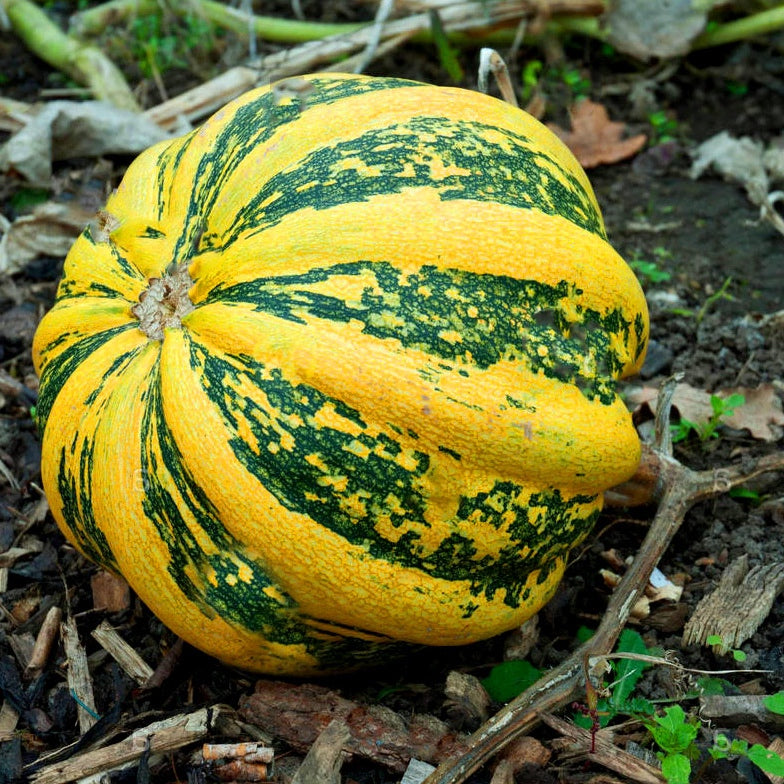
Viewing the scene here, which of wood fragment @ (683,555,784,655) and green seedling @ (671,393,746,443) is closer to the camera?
wood fragment @ (683,555,784,655)

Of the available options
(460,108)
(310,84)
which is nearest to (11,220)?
(310,84)

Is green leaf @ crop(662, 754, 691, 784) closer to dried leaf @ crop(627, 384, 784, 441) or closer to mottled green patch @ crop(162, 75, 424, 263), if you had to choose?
dried leaf @ crop(627, 384, 784, 441)

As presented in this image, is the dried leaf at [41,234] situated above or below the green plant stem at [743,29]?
above

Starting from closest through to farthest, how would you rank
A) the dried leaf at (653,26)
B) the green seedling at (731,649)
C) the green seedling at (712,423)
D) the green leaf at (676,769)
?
1. the green leaf at (676,769)
2. the green seedling at (731,649)
3. the green seedling at (712,423)
4. the dried leaf at (653,26)

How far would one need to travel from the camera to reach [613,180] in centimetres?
491

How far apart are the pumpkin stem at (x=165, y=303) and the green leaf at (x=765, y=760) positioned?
6.02 ft

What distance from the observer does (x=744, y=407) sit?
11.7 feet

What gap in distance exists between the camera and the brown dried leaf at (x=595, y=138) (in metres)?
4.96

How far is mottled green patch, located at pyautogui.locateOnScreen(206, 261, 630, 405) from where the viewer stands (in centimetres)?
235

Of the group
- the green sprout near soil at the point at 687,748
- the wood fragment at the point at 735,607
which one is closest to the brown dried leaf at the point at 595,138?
the wood fragment at the point at 735,607

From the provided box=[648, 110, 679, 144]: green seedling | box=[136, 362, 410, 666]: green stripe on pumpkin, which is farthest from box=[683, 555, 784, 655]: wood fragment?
box=[648, 110, 679, 144]: green seedling

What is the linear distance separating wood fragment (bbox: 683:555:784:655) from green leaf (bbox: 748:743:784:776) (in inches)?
19.1

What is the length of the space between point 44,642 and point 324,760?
1.15 m

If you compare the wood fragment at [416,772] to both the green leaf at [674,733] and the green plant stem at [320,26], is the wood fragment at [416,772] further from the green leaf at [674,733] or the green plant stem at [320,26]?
the green plant stem at [320,26]
